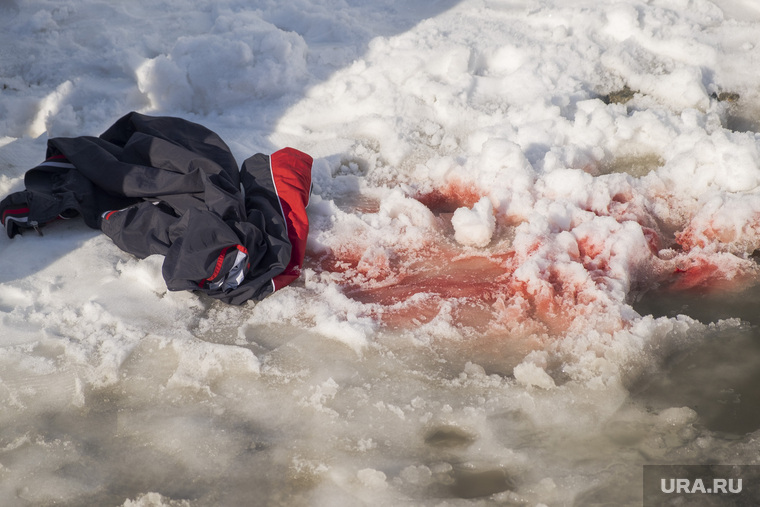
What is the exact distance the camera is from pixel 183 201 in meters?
2.64

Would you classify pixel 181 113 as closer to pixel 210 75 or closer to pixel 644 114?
pixel 210 75

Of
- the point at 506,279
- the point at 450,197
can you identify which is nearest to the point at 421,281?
the point at 506,279

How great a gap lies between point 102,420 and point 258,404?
49 cm

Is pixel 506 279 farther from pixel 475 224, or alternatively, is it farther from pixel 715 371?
pixel 715 371

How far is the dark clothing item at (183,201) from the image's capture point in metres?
2.35

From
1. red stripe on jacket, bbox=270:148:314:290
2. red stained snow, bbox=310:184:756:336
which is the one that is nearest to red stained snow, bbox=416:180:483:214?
red stained snow, bbox=310:184:756:336

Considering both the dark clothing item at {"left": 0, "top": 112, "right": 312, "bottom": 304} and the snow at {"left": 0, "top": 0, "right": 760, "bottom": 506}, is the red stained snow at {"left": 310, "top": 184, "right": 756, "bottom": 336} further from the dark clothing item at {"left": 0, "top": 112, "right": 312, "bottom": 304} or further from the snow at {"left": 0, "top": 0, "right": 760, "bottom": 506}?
the dark clothing item at {"left": 0, "top": 112, "right": 312, "bottom": 304}

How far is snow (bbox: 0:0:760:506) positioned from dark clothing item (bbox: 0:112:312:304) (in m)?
0.11

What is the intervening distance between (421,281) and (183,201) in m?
1.04

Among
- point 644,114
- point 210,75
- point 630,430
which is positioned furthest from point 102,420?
point 644,114

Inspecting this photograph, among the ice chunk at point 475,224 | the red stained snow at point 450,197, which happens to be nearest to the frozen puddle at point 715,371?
the ice chunk at point 475,224

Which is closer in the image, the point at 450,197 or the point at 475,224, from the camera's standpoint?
the point at 475,224

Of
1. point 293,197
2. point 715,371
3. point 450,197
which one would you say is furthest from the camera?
point 450,197

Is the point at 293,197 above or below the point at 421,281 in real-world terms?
above
